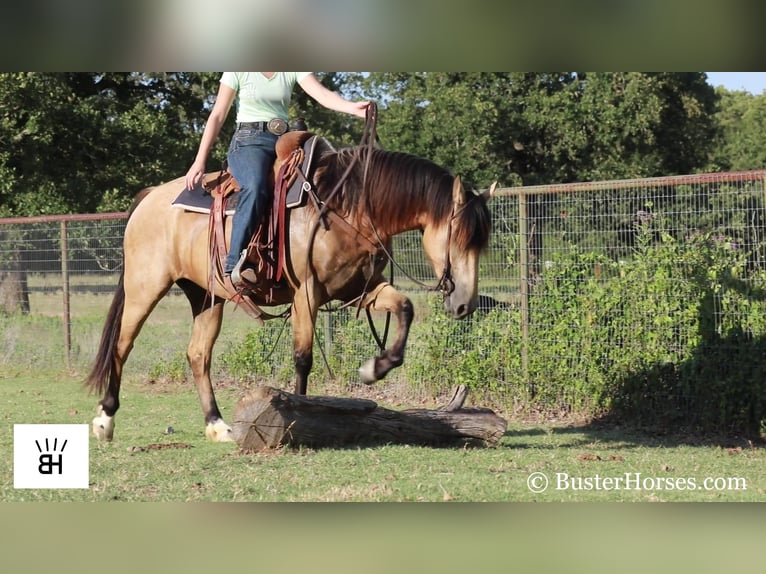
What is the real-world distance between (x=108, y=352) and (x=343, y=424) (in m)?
2.24

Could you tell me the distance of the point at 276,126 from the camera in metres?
6.78

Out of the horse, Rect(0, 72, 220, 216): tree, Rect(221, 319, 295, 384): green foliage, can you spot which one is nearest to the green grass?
the horse

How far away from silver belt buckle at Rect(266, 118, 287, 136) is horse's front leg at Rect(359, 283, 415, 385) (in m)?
1.41

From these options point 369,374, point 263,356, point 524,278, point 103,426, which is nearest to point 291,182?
point 369,374

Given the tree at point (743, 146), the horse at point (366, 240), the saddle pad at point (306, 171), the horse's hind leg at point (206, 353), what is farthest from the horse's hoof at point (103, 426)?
the tree at point (743, 146)

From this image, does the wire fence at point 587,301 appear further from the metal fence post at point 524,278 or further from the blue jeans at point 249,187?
the blue jeans at point 249,187

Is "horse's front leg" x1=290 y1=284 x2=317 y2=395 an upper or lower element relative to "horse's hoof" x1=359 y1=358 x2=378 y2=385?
A: upper

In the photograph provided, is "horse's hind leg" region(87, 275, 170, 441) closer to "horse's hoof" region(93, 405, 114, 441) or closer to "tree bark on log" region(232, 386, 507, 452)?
"horse's hoof" region(93, 405, 114, 441)

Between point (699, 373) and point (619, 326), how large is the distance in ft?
3.01

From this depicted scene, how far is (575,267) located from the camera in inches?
361

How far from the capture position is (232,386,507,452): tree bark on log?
6637 millimetres

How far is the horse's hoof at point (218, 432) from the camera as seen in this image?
735cm

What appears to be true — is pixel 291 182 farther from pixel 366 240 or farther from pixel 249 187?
pixel 366 240
